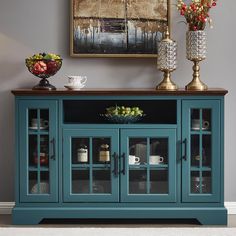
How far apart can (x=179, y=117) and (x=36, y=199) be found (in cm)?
111

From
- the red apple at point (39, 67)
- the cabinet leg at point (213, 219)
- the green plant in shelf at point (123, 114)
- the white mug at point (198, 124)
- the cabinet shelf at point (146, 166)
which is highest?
the red apple at point (39, 67)

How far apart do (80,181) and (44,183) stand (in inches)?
9.7

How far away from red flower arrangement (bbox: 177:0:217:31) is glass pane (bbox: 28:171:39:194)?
147 cm

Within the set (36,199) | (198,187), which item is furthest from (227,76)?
(36,199)

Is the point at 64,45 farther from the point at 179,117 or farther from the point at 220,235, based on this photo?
the point at 220,235

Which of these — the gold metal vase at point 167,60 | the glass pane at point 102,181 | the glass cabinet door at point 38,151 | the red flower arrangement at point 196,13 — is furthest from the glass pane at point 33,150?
the red flower arrangement at point 196,13

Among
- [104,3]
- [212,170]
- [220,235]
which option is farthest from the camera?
[104,3]

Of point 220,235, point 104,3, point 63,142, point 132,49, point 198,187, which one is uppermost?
point 104,3

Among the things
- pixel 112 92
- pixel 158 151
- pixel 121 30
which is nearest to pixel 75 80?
pixel 112 92

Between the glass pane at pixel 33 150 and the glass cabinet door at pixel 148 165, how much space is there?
0.59 m

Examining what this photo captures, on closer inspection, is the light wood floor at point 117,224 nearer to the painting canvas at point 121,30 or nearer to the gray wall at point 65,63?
the gray wall at point 65,63

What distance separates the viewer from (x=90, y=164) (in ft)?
14.2

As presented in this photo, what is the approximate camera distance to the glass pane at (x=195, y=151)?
4320 millimetres

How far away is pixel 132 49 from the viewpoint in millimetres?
4633
